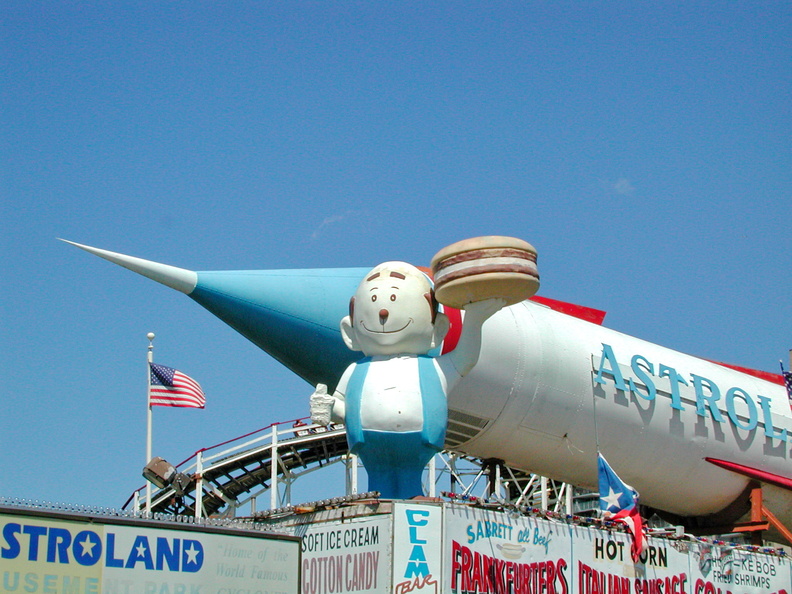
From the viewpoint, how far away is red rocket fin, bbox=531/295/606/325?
2283 cm

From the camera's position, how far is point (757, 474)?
23.8 metres

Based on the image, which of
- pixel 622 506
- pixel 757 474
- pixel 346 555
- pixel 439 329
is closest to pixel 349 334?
pixel 439 329

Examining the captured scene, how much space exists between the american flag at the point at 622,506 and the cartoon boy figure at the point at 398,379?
3.61m

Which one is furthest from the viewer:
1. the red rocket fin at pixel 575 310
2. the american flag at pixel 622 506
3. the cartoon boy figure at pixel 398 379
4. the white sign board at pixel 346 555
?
the red rocket fin at pixel 575 310

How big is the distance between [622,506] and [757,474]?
6.55 metres

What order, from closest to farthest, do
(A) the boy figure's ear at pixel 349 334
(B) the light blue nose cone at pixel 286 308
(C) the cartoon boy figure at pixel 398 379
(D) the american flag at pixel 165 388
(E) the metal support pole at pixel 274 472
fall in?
(C) the cartoon boy figure at pixel 398 379, (A) the boy figure's ear at pixel 349 334, (B) the light blue nose cone at pixel 286 308, (D) the american flag at pixel 165 388, (E) the metal support pole at pixel 274 472

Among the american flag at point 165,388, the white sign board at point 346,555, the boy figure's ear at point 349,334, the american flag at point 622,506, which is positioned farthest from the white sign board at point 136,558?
the american flag at point 165,388

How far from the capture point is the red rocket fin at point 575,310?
22828 mm

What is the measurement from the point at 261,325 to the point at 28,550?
338 inches

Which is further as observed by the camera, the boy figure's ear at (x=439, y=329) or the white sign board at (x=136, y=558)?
the boy figure's ear at (x=439, y=329)

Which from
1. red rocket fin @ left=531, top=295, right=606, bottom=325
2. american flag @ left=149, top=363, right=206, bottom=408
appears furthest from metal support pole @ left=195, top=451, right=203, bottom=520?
red rocket fin @ left=531, top=295, right=606, bottom=325

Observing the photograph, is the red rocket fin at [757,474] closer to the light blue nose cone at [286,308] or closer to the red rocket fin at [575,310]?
the red rocket fin at [575,310]

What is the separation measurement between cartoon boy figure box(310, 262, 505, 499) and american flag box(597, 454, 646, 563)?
361 cm

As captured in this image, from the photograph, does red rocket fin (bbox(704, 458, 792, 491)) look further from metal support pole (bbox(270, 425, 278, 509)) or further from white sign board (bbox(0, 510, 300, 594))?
white sign board (bbox(0, 510, 300, 594))
